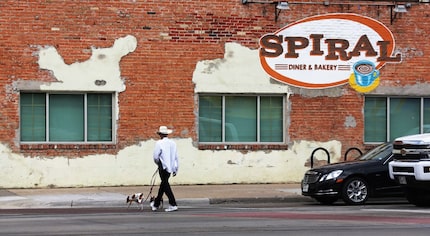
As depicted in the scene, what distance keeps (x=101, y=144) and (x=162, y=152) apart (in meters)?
5.70

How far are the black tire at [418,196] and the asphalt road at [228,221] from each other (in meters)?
0.19

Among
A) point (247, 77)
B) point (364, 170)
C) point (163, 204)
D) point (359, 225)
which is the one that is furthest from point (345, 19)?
point (359, 225)

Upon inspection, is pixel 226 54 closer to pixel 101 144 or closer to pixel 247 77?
pixel 247 77

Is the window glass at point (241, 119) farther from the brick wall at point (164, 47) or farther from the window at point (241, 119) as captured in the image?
the brick wall at point (164, 47)

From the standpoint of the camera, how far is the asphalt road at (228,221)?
13.0m

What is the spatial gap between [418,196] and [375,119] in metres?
7.13

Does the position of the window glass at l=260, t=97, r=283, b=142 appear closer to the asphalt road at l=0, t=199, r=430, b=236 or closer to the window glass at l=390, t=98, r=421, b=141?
the window glass at l=390, t=98, r=421, b=141

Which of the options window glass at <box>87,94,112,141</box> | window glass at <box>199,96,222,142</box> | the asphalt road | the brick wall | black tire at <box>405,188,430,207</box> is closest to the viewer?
the asphalt road

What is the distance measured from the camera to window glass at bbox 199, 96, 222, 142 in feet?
77.5

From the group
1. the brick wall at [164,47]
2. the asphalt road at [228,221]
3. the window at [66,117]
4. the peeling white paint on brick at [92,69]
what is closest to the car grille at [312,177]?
the asphalt road at [228,221]

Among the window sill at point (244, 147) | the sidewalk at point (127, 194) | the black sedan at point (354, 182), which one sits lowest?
the sidewalk at point (127, 194)

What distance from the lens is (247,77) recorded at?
77.7ft

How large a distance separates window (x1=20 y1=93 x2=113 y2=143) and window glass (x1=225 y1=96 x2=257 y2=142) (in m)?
3.35

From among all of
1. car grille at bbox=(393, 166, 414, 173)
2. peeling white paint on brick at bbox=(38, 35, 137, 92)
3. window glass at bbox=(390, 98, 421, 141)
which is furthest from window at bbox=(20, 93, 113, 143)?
car grille at bbox=(393, 166, 414, 173)
